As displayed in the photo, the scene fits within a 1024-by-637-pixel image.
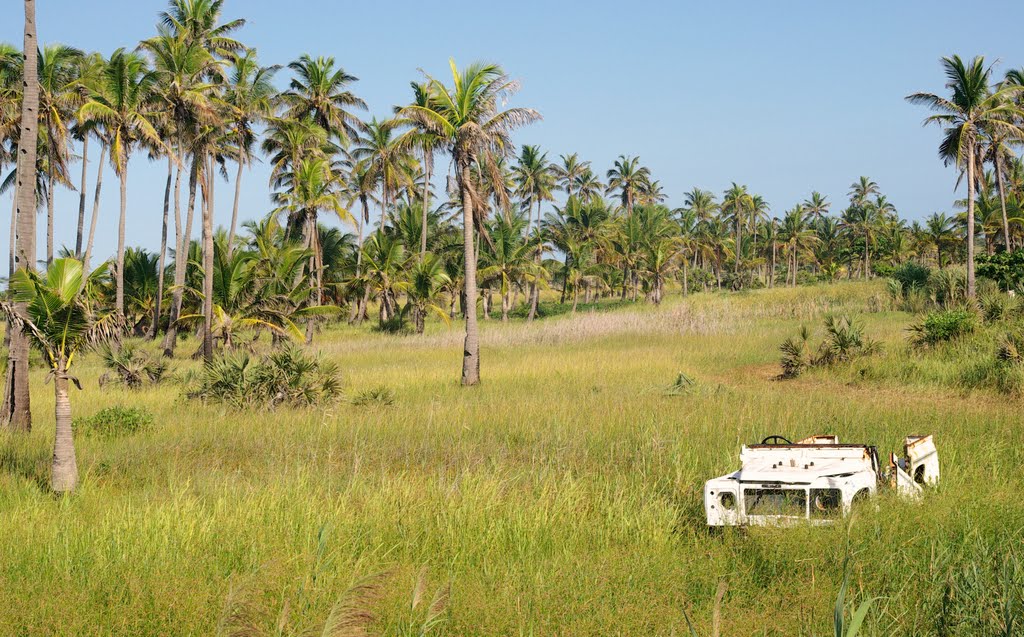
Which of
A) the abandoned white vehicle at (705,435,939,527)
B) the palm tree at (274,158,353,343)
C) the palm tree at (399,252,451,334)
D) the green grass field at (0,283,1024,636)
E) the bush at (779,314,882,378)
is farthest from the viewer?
the palm tree at (399,252,451,334)

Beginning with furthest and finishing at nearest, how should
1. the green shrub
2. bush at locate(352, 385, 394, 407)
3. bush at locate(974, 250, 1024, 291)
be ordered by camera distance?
bush at locate(974, 250, 1024, 291), the green shrub, bush at locate(352, 385, 394, 407)

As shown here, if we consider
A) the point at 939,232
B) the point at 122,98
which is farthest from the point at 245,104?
the point at 939,232

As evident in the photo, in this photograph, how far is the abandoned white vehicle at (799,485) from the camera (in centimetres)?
588

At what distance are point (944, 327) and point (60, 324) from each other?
20.1 meters

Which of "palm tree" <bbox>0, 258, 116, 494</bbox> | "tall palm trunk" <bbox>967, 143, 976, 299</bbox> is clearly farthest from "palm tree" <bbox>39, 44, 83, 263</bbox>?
"tall palm trunk" <bbox>967, 143, 976, 299</bbox>

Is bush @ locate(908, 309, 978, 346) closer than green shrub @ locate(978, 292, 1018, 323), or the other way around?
bush @ locate(908, 309, 978, 346)

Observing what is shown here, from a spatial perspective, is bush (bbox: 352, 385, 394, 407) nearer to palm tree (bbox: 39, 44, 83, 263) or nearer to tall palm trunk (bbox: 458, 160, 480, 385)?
tall palm trunk (bbox: 458, 160, 480, 385)

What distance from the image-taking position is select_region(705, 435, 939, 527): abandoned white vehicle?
5.88 metres

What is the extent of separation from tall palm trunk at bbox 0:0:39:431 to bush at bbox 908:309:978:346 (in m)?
20.4

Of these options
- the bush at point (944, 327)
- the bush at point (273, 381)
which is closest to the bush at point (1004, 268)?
the bush at point (944, 327)

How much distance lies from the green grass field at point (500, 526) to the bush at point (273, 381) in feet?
3.45

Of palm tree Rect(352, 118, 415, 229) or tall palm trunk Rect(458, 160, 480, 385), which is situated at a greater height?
palm tree Rect(352, 118, 415, 229)

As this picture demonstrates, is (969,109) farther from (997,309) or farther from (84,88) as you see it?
(84,88)

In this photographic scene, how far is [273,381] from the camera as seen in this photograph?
15.5 m
